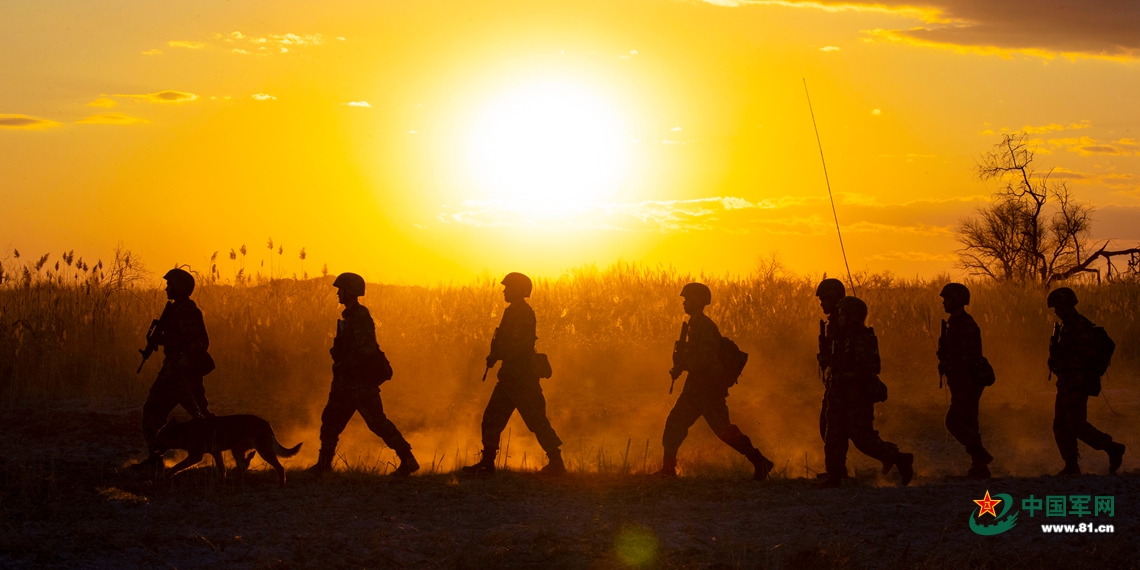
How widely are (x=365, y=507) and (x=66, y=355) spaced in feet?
29.1

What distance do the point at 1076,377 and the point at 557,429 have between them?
6.99m

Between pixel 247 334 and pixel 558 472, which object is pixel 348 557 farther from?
pixel 247 334

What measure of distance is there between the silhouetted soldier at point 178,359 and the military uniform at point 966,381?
24.4 ft

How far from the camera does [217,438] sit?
8914 mm

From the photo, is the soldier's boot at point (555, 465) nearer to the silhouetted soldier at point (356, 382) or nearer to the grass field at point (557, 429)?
the grass field at point (557, 429)

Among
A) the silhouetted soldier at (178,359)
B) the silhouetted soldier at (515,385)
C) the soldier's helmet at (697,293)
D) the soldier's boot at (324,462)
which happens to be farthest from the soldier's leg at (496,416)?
the silhouetted soldier at (178,359)

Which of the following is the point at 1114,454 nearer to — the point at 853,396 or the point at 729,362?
the point at 853,396

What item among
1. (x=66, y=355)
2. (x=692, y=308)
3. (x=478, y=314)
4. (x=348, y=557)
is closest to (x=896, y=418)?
(x=692, y=308)

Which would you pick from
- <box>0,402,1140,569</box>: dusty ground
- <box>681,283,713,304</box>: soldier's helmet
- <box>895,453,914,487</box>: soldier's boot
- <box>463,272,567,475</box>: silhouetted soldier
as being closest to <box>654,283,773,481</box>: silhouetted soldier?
<box>681,283,713,304</box>: soldier's helmet

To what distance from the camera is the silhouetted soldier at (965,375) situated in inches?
386

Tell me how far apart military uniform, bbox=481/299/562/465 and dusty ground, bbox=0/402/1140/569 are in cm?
55

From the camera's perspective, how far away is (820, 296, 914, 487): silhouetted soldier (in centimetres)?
917

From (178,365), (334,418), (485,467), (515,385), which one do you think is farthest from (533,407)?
(178,365)

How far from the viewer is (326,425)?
9.79 m
